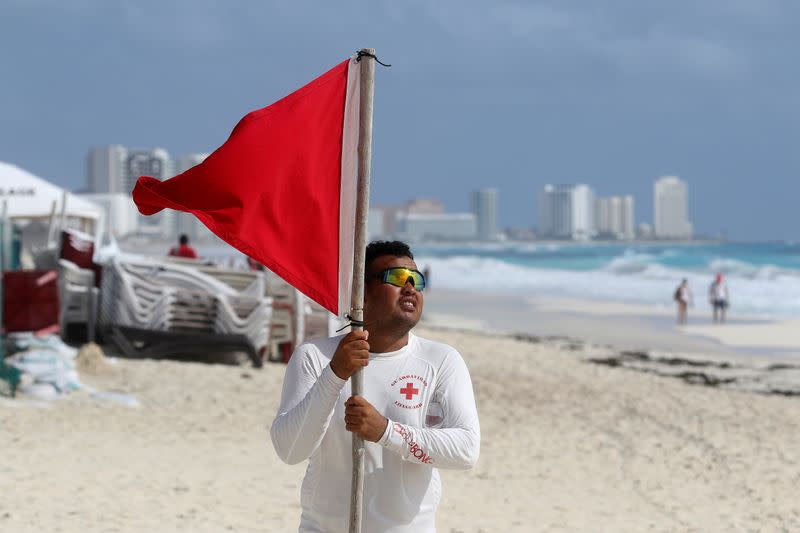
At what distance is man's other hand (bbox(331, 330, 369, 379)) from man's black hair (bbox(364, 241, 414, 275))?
302 mm

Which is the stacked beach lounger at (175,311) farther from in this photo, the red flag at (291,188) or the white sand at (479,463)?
the red flag at (291,188)

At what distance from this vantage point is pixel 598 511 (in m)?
6.27

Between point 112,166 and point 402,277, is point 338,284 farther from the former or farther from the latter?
point 112,166

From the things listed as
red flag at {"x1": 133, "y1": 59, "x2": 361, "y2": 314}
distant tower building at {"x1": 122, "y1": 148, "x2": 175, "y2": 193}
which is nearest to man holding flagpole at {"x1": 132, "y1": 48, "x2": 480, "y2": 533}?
red flag at {"x1": 133, "y1": 59, "x2": 361, "y2": 314}

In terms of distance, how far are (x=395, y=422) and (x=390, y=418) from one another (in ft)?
0.17

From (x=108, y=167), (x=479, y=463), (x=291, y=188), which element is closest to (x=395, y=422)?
(x=291, y=188)

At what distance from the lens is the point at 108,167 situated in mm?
186625

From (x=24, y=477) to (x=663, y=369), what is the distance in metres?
10.6

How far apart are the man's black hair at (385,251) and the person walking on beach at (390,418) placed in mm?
39

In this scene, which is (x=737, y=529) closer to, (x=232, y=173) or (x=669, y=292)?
(x=232, y=173)

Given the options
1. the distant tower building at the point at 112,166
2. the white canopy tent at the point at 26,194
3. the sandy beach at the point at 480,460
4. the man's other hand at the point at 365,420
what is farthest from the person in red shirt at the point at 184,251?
the distant tower building at the point at 112,166

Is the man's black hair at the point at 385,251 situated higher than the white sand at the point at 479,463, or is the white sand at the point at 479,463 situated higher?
the man's black hair at the point at 385,251

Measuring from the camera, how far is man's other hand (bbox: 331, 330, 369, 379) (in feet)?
7.57

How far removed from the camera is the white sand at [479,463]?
19.1ft
